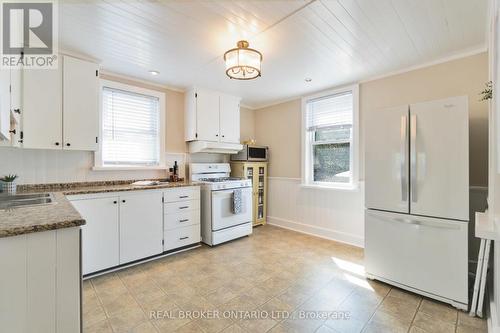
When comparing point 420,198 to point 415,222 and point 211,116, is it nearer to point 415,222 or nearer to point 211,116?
point 415,222

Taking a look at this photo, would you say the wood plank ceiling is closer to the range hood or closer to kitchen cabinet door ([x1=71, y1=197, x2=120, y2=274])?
the range hood

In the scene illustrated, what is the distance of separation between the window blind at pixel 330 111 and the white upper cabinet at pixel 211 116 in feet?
4.31

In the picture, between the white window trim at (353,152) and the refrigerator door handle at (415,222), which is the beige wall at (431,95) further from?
the refrigerator door handle at (415,222)

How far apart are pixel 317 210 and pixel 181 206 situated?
218cm

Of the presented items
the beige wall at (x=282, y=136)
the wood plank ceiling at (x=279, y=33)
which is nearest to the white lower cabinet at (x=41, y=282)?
the wood plank ceiling at (x=279, y=33)

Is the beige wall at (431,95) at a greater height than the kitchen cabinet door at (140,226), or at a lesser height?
greater

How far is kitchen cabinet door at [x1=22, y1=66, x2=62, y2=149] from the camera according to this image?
226 centimetres

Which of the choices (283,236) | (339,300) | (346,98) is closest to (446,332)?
(339,300)

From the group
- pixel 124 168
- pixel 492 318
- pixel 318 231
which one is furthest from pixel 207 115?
pixel 492 318

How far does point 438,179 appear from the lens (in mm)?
2004

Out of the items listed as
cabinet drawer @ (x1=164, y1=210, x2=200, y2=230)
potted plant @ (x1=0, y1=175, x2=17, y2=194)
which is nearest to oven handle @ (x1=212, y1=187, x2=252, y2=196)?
cabinet drawer @ (x1=164, y1=210, x2=200, y2=230)

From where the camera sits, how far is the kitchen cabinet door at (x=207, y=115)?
3613mm

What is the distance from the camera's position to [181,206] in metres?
3.11

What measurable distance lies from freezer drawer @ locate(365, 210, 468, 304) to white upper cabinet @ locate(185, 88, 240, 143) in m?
2.48
